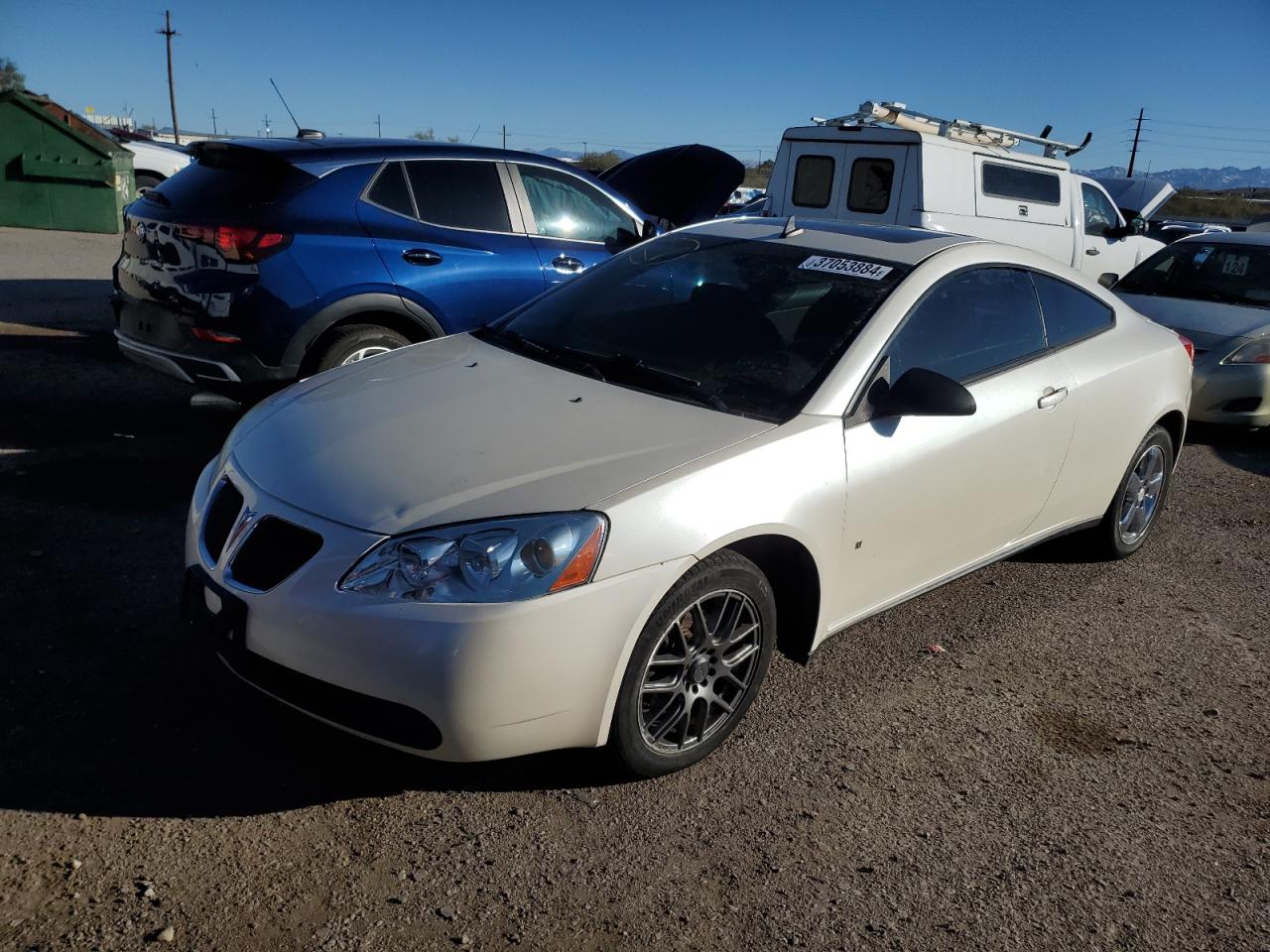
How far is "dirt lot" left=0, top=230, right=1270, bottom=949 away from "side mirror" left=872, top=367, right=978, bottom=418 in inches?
41.0

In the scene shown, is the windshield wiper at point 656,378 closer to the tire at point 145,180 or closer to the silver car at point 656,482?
the silver car at point 656,482

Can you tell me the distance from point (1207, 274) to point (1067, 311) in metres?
5.02

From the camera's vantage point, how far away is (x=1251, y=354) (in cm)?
738

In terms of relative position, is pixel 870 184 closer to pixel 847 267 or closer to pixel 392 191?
pixel 392 191

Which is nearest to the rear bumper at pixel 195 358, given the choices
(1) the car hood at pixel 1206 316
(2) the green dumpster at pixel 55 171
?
(1) the car hood at pixel 1206 316

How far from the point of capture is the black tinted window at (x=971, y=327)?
3648 millimetres

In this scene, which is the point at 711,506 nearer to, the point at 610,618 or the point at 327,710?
Answer: the point at 610,618

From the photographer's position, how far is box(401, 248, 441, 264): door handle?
5.79m

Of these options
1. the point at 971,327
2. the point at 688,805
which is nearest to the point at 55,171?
the point at 971,327

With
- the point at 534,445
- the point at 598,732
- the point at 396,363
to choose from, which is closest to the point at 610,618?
the point at 598,732

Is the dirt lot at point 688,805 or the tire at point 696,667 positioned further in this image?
the tire at point 696,667

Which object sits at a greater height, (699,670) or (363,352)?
(363,352)

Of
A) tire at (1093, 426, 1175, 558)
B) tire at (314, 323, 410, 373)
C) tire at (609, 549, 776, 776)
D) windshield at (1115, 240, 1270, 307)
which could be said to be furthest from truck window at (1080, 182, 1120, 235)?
tire at (609, 549, 776, 776)

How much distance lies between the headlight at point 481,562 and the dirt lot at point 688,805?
69 centimetres
